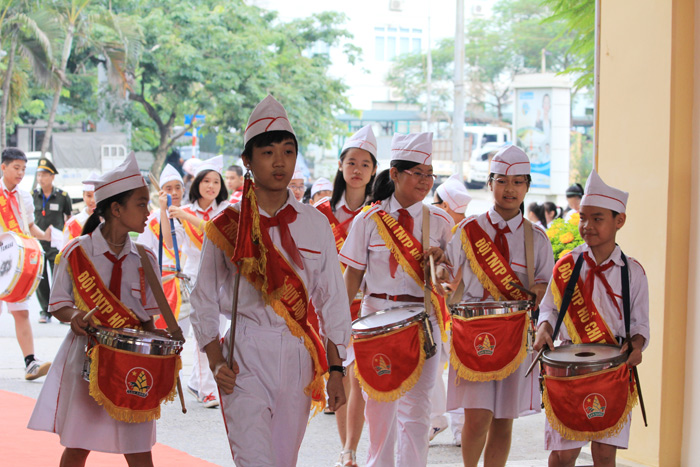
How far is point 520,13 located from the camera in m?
40.2

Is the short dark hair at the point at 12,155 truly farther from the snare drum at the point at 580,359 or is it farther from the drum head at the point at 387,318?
the snare drum at the point at 580,359

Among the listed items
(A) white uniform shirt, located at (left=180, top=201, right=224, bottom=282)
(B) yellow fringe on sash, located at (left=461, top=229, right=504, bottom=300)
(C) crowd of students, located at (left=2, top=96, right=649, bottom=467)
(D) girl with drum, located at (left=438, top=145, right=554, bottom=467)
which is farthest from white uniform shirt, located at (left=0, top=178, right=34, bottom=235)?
(B) yellow fringe on sash, located at (left=461, top=229, right=504, bottom=300)

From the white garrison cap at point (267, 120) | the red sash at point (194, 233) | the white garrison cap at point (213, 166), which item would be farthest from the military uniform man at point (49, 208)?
the white garrison cap at point (267, 120)

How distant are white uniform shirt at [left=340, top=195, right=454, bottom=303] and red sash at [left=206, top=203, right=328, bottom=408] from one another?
4.80ft

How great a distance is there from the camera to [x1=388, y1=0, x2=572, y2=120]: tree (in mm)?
39375

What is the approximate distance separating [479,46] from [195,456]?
36.6 meters

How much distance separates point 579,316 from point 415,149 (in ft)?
4.61

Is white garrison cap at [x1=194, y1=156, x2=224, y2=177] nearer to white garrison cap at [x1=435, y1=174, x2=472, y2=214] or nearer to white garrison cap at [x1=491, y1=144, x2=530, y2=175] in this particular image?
white garrison cap at [x1=435, y1=174, x2=472, y2=214]

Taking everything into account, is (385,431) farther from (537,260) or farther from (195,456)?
(195,456)

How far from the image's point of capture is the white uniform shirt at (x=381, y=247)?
5.14m

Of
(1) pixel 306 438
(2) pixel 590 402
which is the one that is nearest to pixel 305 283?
(2) pixel 590 402

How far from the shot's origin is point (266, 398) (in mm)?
3553

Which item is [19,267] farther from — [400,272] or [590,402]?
[590,402]

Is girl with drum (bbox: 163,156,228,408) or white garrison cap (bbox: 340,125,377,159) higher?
white garrison cap (bbox: 340,125,377,159)
